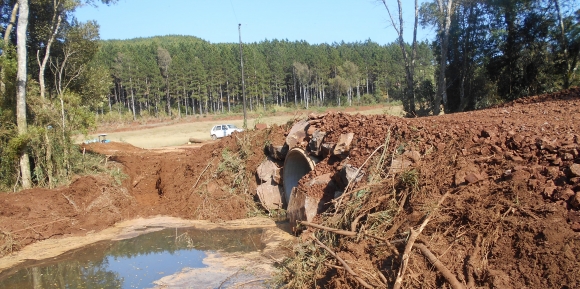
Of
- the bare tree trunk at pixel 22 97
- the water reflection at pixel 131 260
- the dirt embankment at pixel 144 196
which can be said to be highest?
the bare tree trunk at pixel 22 97

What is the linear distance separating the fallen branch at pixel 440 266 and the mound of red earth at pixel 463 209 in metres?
0.01

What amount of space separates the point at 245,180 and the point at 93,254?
15.1 ft

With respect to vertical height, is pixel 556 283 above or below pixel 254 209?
above

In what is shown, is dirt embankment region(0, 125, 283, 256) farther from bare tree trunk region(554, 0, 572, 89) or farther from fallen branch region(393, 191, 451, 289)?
bare tree trunk region(554, 0, 572, 89)

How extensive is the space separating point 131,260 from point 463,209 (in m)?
6.24

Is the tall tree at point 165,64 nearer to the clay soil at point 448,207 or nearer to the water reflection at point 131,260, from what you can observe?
the clay soil at point 448,207

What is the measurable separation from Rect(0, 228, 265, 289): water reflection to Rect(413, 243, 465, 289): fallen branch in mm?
4358

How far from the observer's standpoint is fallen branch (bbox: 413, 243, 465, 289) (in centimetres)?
511

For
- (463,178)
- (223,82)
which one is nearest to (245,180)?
(463,178)

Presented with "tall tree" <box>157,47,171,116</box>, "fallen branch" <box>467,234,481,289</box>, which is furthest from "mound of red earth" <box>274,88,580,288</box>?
"tall tree" <box>157,47,171,116</box>

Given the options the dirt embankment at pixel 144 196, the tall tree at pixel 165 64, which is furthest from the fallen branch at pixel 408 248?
the tall tree at pixel 165 64

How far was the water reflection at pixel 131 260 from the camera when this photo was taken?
8.05 meters

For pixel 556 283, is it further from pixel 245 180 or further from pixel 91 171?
pixel 91 171

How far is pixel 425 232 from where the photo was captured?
6023 mm
